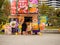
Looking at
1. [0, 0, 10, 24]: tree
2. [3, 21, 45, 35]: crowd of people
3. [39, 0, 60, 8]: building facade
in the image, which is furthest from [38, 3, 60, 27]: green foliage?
[0, 0, 10, 24]: tree

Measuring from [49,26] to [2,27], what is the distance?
350mm

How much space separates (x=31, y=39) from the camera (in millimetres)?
1911

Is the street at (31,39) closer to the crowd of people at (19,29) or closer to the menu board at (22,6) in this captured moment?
the crowd of people at (19,29)

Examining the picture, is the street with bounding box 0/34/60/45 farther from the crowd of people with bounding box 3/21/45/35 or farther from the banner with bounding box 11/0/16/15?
the banner with bounding box 11/0/16/15

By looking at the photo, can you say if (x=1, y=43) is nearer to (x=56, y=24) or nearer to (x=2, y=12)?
(x=2, y=12)

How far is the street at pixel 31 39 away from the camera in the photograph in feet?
6.22

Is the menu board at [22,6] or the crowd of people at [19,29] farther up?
the menu board at [22,6]

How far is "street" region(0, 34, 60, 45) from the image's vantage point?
6.22 feet

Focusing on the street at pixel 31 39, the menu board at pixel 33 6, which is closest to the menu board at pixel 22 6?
the menu board at pixel 33 6

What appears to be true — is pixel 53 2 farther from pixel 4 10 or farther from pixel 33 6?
pixel 4 10

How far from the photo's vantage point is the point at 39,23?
1895mm

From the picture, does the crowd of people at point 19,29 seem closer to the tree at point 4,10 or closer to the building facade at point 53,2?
the tree at point 4,10

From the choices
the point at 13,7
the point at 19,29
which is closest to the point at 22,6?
the point at 13,7

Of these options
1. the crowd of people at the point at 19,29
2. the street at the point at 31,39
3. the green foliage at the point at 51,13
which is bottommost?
the street at the point at 31,39
